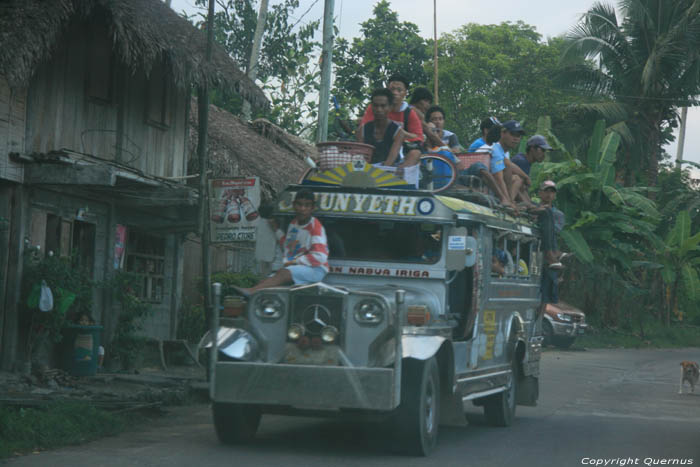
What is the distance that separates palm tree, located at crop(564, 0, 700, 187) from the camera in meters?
32.4

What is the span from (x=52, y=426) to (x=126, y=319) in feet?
19.9

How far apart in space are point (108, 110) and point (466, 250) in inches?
297

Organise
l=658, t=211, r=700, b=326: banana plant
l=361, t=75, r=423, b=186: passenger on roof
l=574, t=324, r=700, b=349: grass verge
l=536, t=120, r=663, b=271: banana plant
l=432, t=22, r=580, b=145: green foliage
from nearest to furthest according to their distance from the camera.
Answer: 1. l=361, t=75, r=423, b=186: passenger on roof
2. l=536, t=120, r=663, b=271: banana plant
3. l=574, t=324, r=700, b=349: grass verge
4. l=658, t=211, r=700, b=326: banana plant
5. l=432, t=22, r=580, b=145: green foliage

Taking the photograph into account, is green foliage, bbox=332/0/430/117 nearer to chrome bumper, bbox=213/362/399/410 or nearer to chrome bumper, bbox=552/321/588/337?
chrome bumper, bbox=552/321/588/337

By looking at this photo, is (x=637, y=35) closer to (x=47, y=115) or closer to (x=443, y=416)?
(x=47, y=115)

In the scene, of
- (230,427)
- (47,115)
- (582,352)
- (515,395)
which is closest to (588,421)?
(515,395)

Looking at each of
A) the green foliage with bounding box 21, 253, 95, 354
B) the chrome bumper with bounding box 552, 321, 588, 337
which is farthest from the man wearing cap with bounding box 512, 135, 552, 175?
the chrome bumper with bounding box 552, 321, 588, 337

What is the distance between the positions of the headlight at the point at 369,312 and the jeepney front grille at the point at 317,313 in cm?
15

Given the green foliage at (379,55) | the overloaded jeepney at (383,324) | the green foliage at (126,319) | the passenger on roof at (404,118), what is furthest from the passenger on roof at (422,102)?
the green foliage at (379,55)

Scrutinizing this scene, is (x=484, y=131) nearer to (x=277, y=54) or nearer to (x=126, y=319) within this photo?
(x=126, y=319)

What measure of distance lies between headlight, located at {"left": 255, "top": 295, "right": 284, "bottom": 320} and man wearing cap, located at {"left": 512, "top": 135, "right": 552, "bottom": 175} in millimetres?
5612

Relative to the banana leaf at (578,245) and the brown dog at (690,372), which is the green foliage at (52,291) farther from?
the banana leaf at (578,245)

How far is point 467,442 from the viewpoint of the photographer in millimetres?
10008

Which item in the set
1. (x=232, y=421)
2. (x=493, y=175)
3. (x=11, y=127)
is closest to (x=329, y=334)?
(x=232, y=421)
